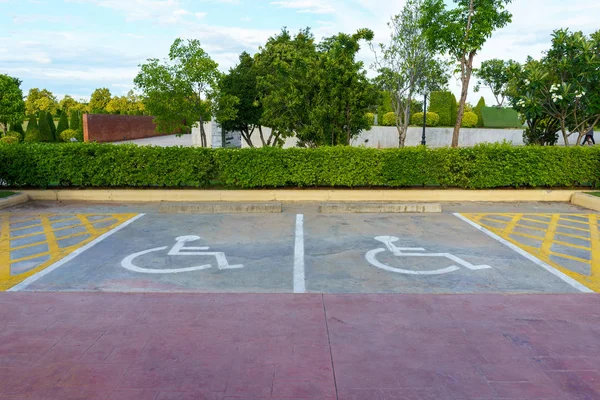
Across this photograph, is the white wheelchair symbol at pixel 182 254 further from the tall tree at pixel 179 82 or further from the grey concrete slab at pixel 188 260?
the tall tree at pixel 179 82

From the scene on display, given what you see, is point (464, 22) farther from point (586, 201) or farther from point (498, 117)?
point (498, 117)

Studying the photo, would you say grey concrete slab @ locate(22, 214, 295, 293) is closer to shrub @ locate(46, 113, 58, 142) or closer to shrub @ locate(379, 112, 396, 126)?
shrub @ locate(379, 112, 396, 126)

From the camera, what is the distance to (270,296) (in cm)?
670

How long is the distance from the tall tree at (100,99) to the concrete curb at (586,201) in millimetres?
60574

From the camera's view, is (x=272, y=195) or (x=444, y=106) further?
(x=444, y=106)

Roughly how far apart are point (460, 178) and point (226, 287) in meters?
10.0

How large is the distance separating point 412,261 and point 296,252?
218 centimetres

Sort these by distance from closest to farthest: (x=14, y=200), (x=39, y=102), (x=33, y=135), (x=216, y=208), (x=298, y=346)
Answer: (x=298, y=346), (x=216, y=208), (x=14, y=200), (x=33, y=135), (x=39, y=102)

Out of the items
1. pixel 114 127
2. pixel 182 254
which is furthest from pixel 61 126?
pixel 182 254

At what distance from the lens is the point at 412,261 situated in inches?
331

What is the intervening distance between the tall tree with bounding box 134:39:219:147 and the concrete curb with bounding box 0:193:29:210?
810cm

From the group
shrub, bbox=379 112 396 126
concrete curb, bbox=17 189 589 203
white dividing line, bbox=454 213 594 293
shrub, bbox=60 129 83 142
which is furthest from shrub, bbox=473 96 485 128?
shrub, bbox=60 129 83 142

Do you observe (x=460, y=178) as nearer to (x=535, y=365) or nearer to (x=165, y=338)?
(x=535, y=365)

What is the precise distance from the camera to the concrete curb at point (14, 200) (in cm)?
1308
